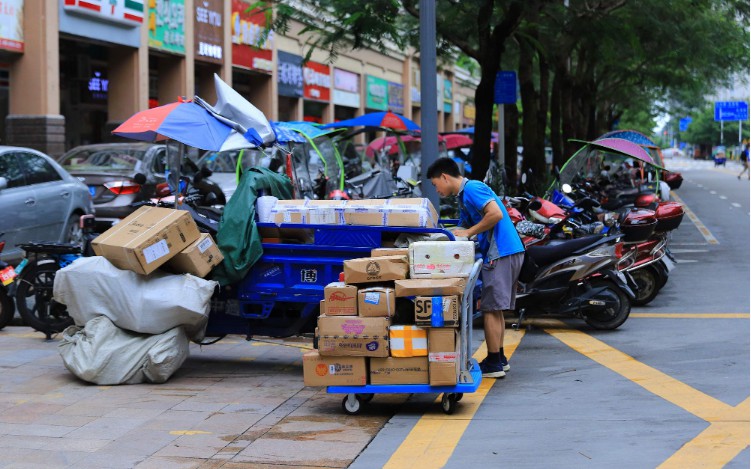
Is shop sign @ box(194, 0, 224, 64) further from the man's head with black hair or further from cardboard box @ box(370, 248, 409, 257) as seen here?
cardboard box @ box(370, 248, 409, 257)

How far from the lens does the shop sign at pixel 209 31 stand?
29.4 metres

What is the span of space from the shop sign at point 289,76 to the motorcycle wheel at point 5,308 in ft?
86.8

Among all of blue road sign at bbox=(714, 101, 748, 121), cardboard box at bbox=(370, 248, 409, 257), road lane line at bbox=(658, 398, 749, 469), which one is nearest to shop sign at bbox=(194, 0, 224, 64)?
cardboard box at bbox=(370, 248, 409, 257)

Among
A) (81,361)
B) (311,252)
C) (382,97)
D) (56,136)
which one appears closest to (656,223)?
(311,252)

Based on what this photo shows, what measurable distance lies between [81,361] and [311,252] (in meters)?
1.94

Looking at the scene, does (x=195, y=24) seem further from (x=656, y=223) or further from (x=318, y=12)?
(x=656, y=223)

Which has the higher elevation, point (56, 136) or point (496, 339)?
point (56, 136)

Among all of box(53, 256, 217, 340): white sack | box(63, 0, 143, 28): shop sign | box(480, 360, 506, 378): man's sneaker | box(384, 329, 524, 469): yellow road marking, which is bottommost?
box(384, 329, 524, 469): yellow road marking

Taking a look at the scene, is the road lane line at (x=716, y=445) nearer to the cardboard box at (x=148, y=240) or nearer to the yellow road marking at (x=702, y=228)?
the cardboard box at (x=148, y=240)

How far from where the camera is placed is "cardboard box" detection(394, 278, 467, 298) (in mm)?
6762

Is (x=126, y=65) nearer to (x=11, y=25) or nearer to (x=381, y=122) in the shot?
(x=11, y=25)

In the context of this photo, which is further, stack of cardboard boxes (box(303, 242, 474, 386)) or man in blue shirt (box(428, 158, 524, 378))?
man in blue shirt (box(428, 158, 524, 378))

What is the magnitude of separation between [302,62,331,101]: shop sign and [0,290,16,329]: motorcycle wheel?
28.9m

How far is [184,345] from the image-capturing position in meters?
8.05
